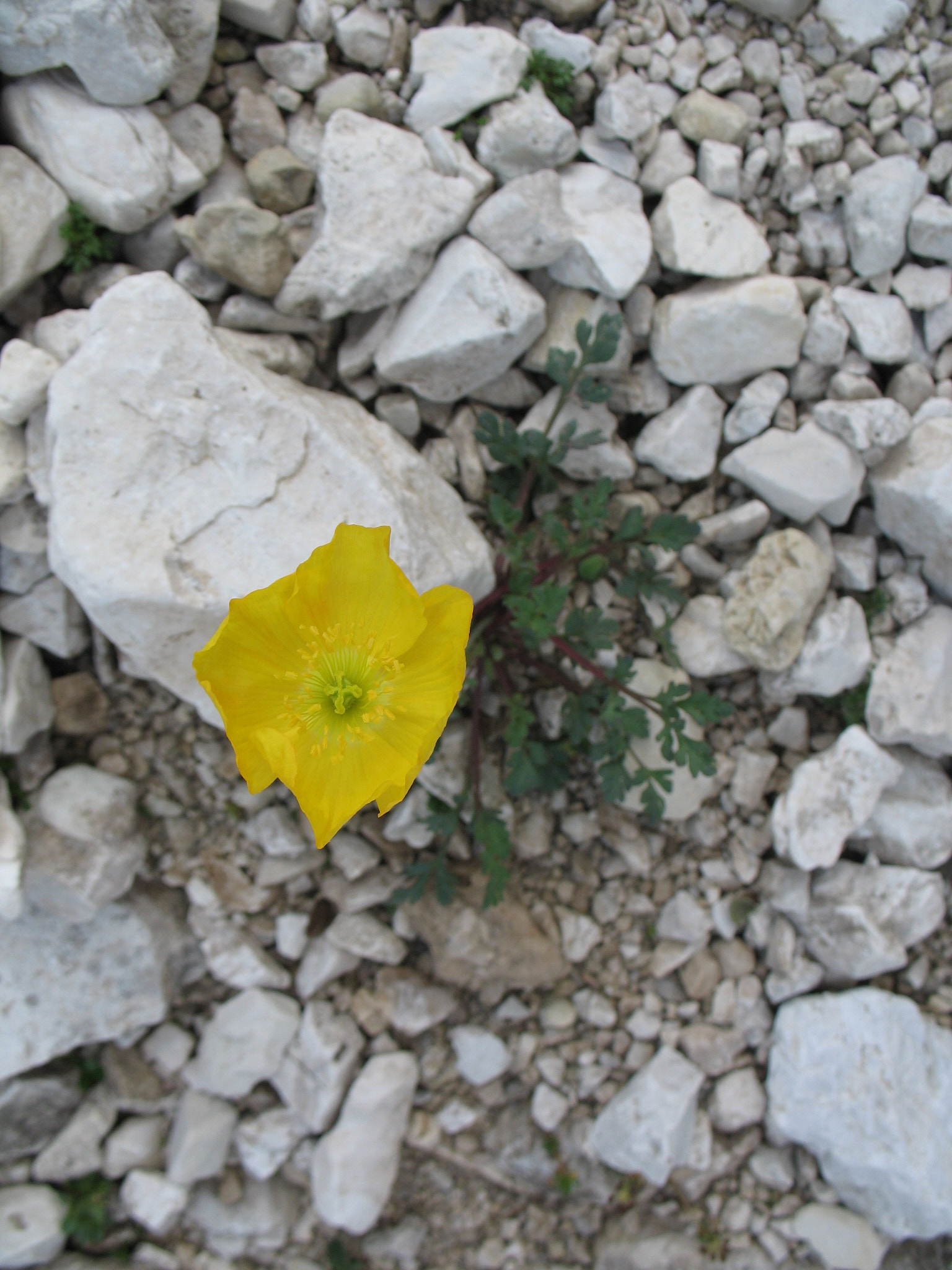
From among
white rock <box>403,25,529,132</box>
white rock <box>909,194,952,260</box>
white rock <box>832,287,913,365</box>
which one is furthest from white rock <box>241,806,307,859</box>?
white rock <box>909,194,952,260</box>

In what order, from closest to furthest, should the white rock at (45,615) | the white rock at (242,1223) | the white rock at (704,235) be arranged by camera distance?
the white rock at (45,615)
the white rock at (704,235)
the white rock at (242,1223)

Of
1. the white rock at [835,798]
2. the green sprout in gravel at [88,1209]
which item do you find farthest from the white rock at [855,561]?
the green sprout in gravel at [88,1209]

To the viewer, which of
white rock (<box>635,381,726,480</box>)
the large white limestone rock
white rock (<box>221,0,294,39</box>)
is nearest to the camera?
the large white limestone rock

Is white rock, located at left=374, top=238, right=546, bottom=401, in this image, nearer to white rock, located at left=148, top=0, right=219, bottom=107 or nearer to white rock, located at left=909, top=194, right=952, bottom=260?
white rock, located at left=148, top=0, right=219, bottom=107

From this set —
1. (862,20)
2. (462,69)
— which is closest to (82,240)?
(462,69)

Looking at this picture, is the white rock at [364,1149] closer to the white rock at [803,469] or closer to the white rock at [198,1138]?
the white rock at [198,1138]

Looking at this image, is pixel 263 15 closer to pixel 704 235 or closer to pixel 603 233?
pixel 603 233
